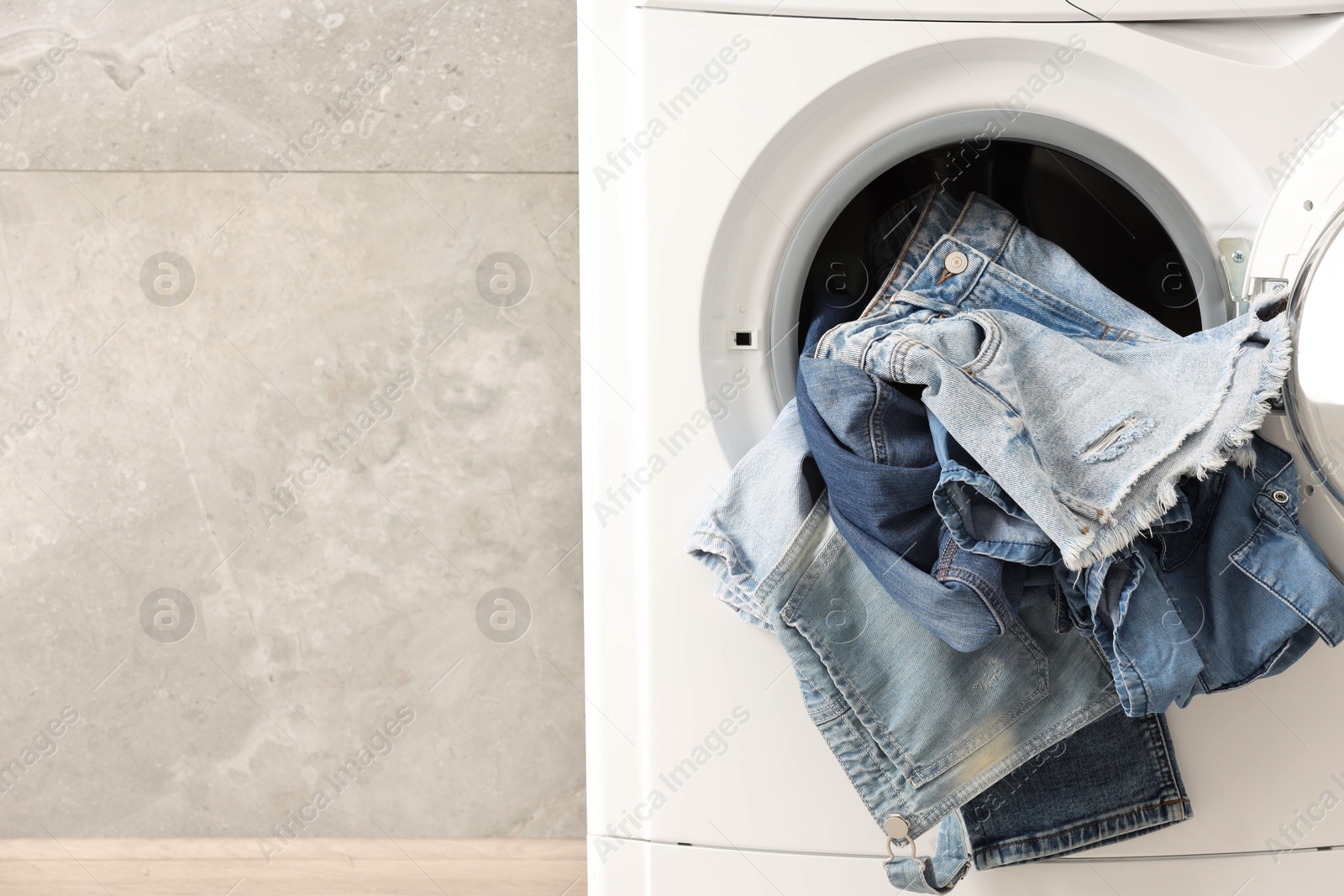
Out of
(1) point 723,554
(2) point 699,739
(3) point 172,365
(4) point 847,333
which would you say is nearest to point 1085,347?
(4) point 847,333

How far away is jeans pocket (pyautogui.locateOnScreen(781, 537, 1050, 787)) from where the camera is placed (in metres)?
0.64

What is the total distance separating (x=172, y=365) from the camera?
3.52 ft

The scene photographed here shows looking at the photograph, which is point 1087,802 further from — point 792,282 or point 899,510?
point 792,282

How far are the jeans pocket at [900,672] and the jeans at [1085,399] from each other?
0.13 meters

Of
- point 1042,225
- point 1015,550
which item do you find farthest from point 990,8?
point 1015,550

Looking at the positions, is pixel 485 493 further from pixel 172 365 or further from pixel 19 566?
pixel 19 566

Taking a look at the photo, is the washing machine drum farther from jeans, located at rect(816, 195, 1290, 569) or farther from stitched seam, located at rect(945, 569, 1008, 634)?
stitched seam, located at rect(945, 569, 1008, 634)

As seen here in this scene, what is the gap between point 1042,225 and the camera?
76 cm

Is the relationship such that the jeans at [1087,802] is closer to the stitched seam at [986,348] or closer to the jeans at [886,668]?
the jeans at [886,668]

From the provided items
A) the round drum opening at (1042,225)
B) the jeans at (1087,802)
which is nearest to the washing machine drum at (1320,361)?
the round drum opening at (1042,225)

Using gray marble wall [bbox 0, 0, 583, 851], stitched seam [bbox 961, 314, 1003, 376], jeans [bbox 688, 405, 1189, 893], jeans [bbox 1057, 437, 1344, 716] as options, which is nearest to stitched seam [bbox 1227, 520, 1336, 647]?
jeans [bbox 1057, 437, 1344, 716]

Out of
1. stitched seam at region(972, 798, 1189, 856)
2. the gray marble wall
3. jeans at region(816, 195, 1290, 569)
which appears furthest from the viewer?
the gray marble wall

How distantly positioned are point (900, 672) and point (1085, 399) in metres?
0.24

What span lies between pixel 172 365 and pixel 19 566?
33 centimetres
